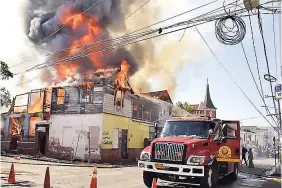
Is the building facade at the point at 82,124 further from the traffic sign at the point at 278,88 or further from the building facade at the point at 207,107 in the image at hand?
the building facade at the point at 207,107

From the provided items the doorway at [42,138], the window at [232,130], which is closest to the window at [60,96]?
the doorway at [42,138]

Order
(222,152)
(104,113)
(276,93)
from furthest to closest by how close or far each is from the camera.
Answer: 1. (104,113)
2. (276,93)
3. (222,152)

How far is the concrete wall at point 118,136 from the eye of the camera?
83.3 feet

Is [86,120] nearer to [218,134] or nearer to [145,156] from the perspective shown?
[145,156]

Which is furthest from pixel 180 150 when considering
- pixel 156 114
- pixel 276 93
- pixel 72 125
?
pixel 156 114

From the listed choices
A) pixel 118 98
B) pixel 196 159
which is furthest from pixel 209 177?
A: pixel 118 98

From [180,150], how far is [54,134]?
2055 cm

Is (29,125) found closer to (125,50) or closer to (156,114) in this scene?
(125,50)

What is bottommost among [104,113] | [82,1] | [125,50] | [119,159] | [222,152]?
[119,159]

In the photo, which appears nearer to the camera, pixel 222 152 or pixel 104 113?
pixel 222 152

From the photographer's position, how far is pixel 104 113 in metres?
25.4

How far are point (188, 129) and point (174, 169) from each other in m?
1.93

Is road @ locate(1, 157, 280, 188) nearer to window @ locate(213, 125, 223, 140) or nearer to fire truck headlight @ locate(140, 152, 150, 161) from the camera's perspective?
fire truck headlight @ locate(140, 152, 150, 161)

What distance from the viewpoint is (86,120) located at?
84.9 ft
